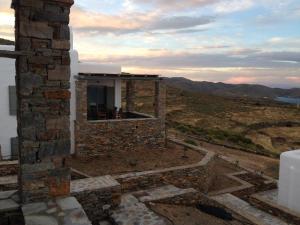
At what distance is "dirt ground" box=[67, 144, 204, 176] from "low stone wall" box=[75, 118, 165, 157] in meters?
0.33

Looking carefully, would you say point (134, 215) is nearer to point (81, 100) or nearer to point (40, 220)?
point (40, 220)

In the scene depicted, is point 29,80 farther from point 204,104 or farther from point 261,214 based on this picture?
point 204,104

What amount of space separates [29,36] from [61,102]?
4.20 ft

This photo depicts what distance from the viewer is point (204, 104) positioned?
54.1m

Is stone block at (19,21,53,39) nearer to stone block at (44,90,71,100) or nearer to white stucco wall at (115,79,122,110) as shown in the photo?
stone block at (44,90,71,100)

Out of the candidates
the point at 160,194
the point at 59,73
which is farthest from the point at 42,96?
the point at 160,194

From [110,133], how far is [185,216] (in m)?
6.97

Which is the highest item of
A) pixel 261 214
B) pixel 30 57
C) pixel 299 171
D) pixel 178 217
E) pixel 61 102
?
pixel 30 57

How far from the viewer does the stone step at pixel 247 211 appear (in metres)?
10.4

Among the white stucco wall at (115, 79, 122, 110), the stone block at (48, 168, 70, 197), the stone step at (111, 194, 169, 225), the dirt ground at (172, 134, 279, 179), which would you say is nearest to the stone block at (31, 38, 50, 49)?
the stone block at (48, 168, 70, 197)

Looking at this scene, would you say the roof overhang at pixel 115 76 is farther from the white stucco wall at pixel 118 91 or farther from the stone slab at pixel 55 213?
the stone slab at pixel 55 213

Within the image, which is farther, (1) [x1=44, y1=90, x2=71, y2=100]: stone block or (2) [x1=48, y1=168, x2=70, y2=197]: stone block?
(2) [x1=48, y1=168, x2=70, y2=197]: stone block

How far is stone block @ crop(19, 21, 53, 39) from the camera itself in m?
5.96

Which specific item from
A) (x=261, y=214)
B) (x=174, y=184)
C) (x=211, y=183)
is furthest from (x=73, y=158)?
(x=261, y=214)
